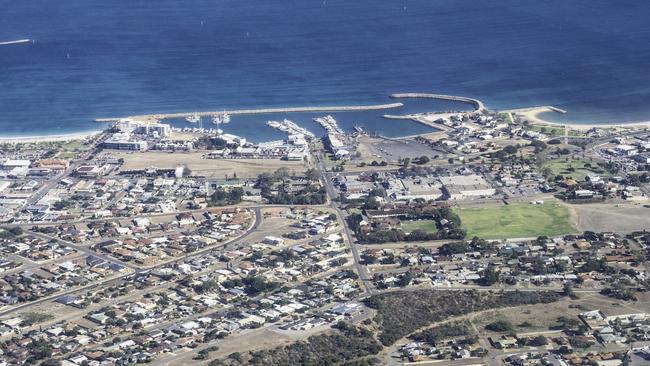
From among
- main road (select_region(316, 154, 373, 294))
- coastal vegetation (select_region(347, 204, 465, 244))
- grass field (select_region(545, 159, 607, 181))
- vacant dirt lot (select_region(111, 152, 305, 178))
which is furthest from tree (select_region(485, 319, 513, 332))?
vacant dirt lot (select_region(111, 152, 305, 178))

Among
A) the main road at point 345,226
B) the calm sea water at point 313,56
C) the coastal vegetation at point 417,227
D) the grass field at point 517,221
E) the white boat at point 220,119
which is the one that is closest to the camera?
the main road at point 345,226

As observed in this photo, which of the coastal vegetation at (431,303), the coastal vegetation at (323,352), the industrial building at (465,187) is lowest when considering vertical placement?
the coastal vegetation at (323,352)

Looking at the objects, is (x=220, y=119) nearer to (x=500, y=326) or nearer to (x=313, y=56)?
(x=313, y=56)

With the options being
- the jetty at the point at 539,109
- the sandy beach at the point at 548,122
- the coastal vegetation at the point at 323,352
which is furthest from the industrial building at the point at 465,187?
the coastal vegetation at the point at 323,352

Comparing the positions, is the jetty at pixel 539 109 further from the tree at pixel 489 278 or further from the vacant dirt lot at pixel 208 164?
the tree at pixel 489 278

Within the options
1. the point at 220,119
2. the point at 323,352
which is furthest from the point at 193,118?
the point at 323,352
